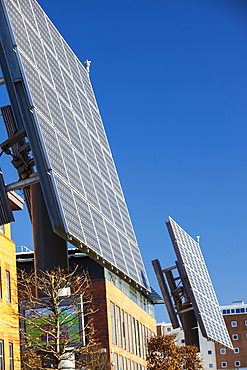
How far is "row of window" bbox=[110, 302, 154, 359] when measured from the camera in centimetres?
7744

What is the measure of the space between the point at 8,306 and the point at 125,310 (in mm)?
44331

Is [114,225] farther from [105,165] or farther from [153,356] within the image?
[153,356]

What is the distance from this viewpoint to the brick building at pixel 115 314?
7381 cm

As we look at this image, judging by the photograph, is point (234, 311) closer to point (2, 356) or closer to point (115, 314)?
point (115, 314)

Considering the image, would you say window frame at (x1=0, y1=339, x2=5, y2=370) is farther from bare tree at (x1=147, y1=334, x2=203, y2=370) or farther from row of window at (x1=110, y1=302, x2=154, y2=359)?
row of window at (x1=110, y1=302, x2=154, y2=359)

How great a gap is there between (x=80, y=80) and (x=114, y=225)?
7.61 meters

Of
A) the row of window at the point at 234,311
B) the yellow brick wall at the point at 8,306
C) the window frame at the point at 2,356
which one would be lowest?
the window frame at the point at 2,356

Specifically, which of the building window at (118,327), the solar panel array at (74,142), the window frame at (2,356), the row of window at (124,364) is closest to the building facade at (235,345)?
the row of window at (124,364)

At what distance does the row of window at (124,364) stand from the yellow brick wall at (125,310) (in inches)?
14.4

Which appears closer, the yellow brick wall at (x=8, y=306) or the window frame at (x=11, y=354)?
the yellow brick wall at (x=8, y=306)

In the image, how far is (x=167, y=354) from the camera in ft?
220

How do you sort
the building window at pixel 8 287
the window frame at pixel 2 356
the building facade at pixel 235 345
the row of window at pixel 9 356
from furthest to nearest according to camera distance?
the building facade at pixel 235 345
the building window at pixel 8 287
the row of window at pixel 9 356
the window frame at pixel 2 356

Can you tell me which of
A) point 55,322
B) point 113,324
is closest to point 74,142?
point 55,322

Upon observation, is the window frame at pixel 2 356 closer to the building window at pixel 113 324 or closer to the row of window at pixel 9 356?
the row of window at pixel 9 356
